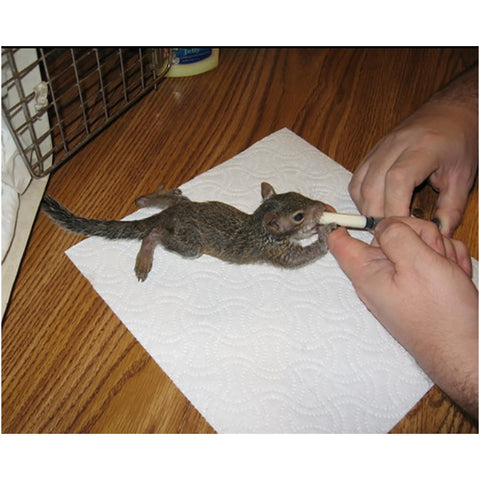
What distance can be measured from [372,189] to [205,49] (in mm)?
1086

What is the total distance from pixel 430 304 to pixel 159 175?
3.59ft

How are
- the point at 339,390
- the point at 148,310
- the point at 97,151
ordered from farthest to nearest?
the point at 97,151
the point at 148,310
the point at 339,390

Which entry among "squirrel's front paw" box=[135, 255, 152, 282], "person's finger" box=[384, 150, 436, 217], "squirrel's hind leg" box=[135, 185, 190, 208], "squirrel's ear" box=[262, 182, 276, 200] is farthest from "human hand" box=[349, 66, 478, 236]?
"squirrel's front paw" box=[135, 255, 152, 282]

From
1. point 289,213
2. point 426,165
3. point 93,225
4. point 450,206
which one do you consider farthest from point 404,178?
point 93,225

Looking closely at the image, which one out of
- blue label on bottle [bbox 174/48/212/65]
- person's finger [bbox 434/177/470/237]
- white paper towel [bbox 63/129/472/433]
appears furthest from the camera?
blue label on bottle [bbox 174/48/212/65]

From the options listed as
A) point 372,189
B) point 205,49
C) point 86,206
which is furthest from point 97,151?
point 372,189

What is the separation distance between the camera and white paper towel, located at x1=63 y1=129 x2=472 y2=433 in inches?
51.1

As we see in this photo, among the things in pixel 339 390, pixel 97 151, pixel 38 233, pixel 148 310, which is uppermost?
pixel 97 151

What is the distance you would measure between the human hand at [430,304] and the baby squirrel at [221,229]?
300 millimetres

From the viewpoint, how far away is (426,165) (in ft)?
4.73

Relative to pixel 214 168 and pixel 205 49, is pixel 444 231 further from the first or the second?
pixel 205 49

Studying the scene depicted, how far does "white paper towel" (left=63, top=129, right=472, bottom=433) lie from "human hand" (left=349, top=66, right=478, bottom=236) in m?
0.22

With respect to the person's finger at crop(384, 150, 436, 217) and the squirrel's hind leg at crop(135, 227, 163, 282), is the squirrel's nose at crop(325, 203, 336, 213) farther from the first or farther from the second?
the squirrel's hind leg at crop(135, 227, 163, 282)

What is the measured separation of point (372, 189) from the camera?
151cm
